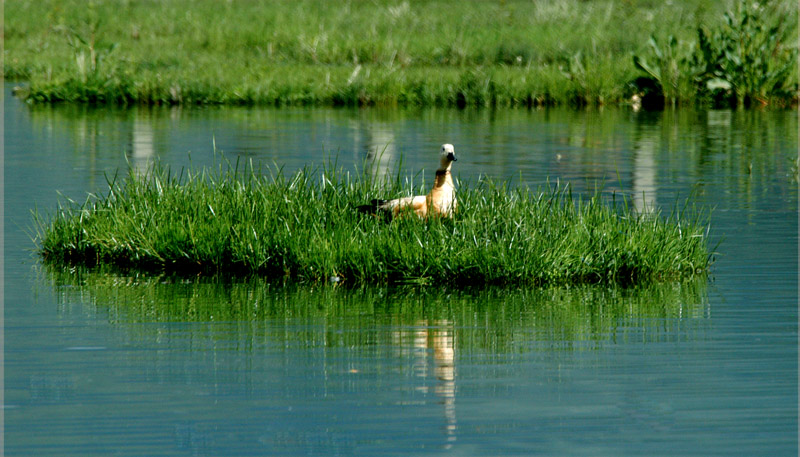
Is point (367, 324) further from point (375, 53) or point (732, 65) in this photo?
point (375, 53)

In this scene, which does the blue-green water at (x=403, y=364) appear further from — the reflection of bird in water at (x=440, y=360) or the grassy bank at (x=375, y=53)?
the grassy bank at (x=375, y=53)

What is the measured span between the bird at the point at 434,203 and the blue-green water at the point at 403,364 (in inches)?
35.7

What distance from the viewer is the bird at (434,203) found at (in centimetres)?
1048

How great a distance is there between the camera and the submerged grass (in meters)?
10.0

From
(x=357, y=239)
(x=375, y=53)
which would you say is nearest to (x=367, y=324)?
(x=357, y=239)

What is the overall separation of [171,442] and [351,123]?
63.7 ft

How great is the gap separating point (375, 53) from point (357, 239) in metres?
23.2

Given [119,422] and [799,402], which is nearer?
[119,422]

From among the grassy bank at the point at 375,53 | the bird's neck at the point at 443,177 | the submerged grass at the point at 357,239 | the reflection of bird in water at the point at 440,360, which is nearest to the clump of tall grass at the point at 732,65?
the grassy bank at the point at 375,53

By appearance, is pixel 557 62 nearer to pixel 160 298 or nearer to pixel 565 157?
pixel 565 157

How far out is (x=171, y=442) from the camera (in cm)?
589

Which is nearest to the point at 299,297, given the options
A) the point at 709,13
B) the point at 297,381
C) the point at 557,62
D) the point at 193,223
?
the point at 193,223

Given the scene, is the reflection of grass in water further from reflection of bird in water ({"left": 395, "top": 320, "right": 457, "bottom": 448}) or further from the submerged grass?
the submerged grass

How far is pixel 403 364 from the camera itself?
738cm
